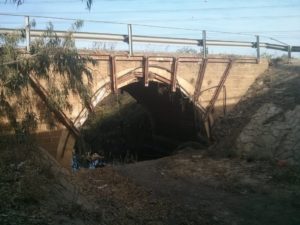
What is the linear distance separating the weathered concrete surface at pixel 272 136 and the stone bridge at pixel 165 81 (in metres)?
1.98

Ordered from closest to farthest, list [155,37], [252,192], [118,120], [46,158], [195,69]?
[46,158] → [252,192] → [155,37] → [195,69] → [118,120]

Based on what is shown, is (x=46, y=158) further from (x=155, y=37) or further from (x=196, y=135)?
(x=196, y=135)

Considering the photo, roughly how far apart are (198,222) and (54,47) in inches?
197

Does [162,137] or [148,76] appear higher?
[148,76]

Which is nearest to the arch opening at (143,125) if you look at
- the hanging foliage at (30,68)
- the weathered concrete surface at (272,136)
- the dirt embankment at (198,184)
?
the dirt embankment at (198,184)

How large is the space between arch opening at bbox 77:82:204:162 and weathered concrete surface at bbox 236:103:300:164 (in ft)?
8.28

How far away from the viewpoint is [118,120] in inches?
939

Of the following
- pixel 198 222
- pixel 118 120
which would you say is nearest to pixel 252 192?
pixel 198 222

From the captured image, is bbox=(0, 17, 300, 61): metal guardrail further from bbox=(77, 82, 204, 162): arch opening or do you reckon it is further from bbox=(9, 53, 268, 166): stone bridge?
bbox=(77, 82, 204, 162): arch opening

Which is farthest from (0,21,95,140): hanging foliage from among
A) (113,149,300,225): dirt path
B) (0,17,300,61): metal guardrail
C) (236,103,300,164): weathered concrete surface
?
(236,103,300,164): weathered concrete surface

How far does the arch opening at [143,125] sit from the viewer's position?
18312 mm

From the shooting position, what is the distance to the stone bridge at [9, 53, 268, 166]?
12758 mm

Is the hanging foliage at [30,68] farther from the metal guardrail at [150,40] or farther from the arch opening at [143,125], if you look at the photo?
the arch opening at [143,125]

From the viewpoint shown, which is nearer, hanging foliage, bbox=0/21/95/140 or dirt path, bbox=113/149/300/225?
hanging foliage, bbox=0/21/95/140
